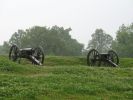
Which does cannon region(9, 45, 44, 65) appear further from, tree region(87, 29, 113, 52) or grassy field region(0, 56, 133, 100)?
tree region(87, 29, 113, 52)

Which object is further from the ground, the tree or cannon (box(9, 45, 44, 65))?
the tree

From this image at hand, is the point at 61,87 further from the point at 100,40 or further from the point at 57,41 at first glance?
the point at 100,40

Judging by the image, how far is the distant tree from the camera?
102812mm

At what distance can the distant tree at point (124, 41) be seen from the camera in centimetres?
10281

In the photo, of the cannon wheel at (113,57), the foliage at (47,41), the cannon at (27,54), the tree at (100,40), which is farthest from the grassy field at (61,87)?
the tree at (100,40)

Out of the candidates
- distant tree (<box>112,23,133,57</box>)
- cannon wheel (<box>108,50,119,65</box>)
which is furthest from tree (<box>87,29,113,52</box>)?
cannon wheel (<box>108,50,119,65</box>)

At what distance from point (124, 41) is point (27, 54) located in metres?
73.8

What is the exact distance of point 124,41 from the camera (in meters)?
108

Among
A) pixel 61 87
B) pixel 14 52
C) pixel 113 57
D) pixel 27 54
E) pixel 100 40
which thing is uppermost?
pixel 100 40

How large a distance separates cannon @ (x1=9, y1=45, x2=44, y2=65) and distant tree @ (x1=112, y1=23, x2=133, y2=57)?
6730 cm

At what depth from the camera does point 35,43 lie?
104 metres

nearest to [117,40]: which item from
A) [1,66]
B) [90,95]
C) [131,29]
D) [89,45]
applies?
[131,29]

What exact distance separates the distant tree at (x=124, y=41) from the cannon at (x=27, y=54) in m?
67.3

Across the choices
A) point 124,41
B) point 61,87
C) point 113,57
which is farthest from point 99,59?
point 124,41
